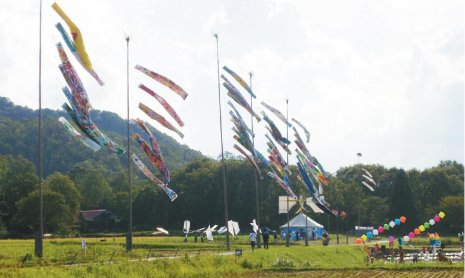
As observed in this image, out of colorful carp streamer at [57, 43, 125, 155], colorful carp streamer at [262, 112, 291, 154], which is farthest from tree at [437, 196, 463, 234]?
colorful carp streamer at [57, 43, 125, 155]

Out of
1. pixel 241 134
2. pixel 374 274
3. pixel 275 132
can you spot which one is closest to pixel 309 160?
pixel 275 132

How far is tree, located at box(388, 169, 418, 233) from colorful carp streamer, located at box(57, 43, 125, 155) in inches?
2526

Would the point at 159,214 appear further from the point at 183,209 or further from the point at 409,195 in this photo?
the point at 409,195

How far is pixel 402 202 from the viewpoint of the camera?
92.1 meters

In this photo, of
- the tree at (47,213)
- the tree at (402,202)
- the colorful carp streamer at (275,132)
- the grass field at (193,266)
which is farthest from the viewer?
the tree at (402,202)

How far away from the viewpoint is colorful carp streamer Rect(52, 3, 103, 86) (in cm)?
3234

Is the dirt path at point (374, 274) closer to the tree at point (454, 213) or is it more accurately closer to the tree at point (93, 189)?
the tree at point (454, 213)

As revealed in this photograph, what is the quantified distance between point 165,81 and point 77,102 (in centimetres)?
770

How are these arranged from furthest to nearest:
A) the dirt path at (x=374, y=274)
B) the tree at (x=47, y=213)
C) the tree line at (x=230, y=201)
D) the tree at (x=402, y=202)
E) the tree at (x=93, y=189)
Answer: the tree at (x=93, y=189), the tree at (x=402, y=202), the tree line at (x=230, y=201), the tree at (x=47, y=213), the dirt path at (x=374, y=274)

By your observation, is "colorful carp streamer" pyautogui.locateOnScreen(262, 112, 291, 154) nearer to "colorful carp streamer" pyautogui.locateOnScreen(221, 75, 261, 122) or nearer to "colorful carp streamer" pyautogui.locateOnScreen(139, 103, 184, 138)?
"colorful carp streamer" pyautogui.locateOnScreen(221, 75, 261, 122)

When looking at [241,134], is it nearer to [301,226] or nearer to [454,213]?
[301,226]

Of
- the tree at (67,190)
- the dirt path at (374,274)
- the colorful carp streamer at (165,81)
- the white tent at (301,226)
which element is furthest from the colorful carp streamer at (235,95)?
the tree at (67,190)

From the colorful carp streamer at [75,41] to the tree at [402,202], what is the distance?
65306mm

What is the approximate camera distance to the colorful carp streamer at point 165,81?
129 feet
